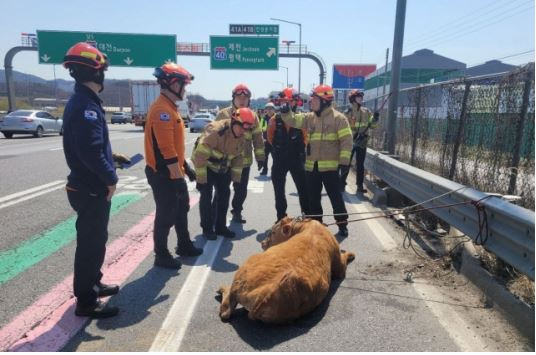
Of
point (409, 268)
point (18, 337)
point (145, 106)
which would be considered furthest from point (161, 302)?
point (145, 106)

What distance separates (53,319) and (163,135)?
5.94 ft

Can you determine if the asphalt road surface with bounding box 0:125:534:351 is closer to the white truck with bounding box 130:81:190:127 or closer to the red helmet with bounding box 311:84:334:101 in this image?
the red helmet with bounding box 311:84:334:101

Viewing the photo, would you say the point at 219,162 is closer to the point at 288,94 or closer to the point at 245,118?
the point at 245,118

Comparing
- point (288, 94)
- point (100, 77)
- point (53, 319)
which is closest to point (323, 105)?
point (288, 94)

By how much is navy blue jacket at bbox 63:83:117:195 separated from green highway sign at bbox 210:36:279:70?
86.8ft

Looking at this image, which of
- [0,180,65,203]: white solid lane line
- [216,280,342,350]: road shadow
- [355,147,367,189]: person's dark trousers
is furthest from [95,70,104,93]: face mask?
[355,147,367,189]: person's dark trousers

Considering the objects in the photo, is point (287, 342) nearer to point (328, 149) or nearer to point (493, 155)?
point (328, 149)

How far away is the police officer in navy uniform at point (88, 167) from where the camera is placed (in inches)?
121

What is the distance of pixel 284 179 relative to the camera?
6168mm

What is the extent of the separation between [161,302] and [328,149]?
2.98m

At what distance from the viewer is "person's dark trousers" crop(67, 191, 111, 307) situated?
129 inches

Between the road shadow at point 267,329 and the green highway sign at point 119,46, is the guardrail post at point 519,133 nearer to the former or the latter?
the road shadow at point 267,329

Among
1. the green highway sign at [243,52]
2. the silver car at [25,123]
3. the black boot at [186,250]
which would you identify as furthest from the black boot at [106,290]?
the green highway sign at [243,52]

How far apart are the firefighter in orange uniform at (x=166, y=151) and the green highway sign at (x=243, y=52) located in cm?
2528
